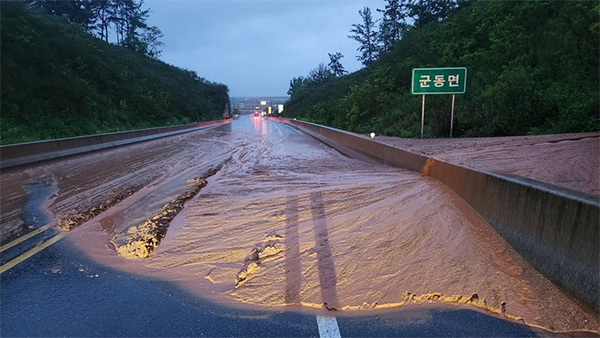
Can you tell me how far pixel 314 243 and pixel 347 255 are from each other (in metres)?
0.59

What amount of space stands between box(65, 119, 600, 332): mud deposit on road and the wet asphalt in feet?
0.70

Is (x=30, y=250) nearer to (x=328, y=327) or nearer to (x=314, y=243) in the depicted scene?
(x=314, y=243)

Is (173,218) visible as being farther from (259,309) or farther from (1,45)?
(1,45)

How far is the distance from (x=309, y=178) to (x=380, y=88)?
23.5m

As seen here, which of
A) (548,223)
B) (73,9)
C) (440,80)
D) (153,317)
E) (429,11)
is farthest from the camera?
(73,9)

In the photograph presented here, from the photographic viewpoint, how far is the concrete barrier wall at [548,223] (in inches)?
141

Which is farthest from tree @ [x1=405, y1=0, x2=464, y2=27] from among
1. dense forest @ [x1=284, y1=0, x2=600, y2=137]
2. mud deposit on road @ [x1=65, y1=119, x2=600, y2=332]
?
mud deposit on road @ [x1=65, y1=119, x2=600, y2=332]

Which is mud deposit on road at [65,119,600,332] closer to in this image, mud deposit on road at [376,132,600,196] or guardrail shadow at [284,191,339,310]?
guardrail shadow at [284,191,339,310]

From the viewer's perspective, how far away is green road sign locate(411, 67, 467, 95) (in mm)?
15789

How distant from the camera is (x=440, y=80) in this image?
52.9 ft

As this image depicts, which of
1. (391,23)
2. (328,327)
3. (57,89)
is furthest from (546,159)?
Result: (391,23)

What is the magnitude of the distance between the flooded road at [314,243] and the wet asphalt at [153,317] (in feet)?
0.67

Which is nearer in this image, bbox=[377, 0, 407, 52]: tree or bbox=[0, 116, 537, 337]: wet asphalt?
bbox=[0, 116, 537, 337]: wet asphalt

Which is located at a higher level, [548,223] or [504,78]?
[504,78]
